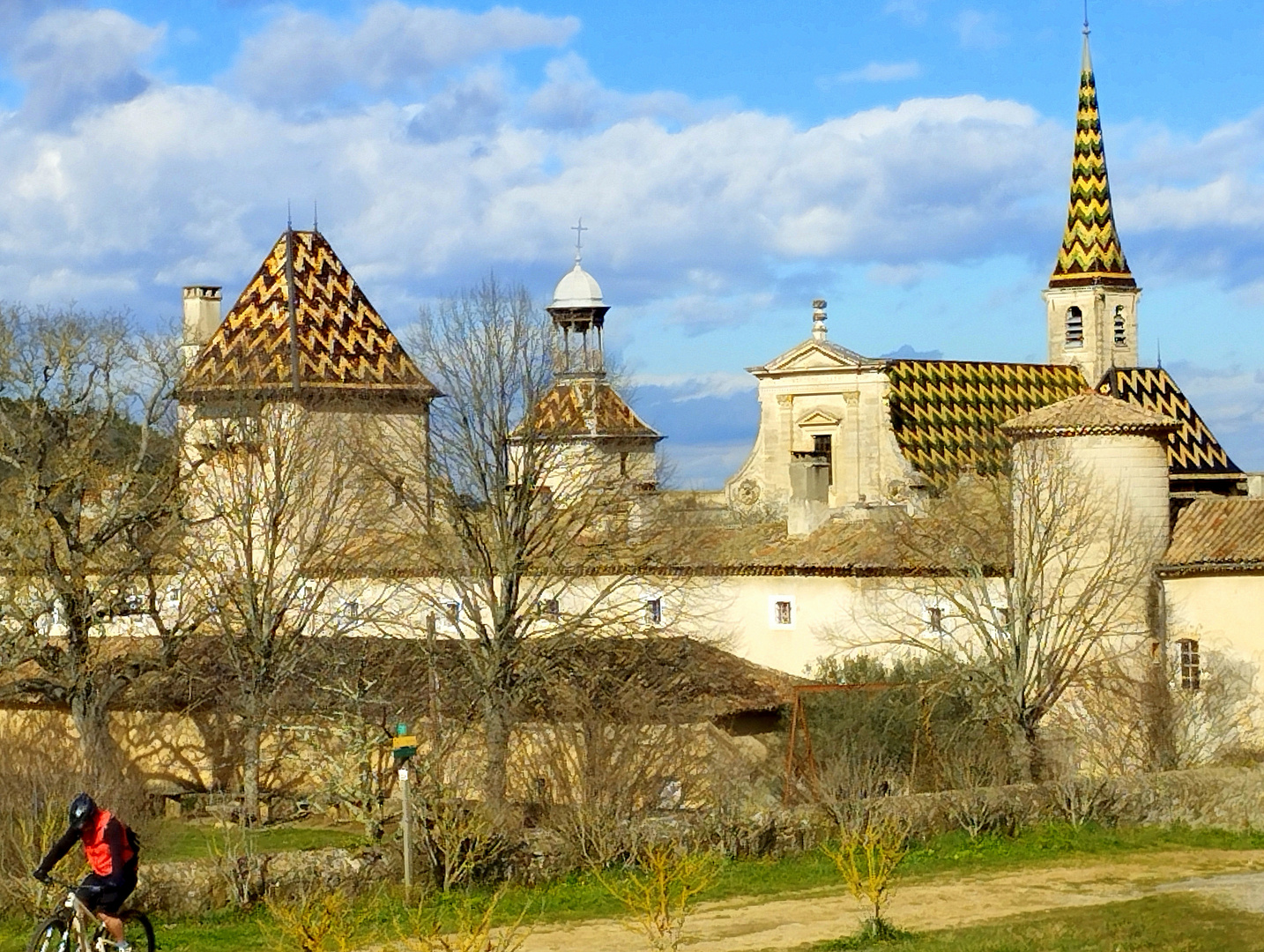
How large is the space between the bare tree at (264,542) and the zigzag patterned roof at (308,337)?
2.45 meters

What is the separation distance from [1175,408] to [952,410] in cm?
893

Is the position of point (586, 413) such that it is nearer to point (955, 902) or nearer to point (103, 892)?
point (955, 902)

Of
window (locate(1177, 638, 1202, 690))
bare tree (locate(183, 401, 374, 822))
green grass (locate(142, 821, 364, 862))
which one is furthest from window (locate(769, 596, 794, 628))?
green grass (locate(142, 821, 364, 862))

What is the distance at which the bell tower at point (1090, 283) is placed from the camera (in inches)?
2904

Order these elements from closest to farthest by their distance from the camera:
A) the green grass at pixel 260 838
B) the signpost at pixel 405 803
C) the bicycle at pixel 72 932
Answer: the bicycle at pixel 72 932
the signpost at pixel 405 803
the green grass at pixel 260 838

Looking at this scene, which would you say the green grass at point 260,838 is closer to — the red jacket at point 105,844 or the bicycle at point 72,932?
the bicycle at point 72,932

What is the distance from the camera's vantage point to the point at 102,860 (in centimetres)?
1564

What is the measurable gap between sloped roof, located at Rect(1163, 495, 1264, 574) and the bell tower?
36.8 m

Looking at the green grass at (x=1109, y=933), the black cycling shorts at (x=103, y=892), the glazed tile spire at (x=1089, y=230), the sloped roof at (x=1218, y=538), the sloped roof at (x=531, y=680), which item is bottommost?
the green grass at (x=1109, y=933)

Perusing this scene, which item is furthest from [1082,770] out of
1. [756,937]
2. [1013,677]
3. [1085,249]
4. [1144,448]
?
[1085,249]

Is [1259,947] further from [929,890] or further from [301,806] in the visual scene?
[301,806]

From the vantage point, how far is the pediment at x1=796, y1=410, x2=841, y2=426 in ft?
208

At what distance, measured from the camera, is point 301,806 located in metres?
36.2

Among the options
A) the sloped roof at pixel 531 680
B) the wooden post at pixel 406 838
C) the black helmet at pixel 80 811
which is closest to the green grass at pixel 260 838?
the sloped roof at pixel 531 680
